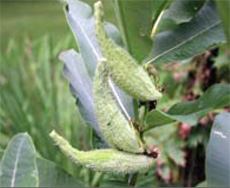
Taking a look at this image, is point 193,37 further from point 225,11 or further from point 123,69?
point 123,69

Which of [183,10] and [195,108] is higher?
[183,10]

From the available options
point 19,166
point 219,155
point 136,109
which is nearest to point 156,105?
point 136,109

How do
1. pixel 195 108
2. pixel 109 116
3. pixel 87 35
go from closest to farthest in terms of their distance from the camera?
pixel 109 116 → pixel 195 108 → pixel 87 35

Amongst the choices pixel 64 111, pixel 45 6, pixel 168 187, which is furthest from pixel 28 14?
pixel 168 187

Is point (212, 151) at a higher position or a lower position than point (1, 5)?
higher

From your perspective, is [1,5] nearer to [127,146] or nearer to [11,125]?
[11,125]

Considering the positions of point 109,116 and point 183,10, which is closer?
point 109,116
